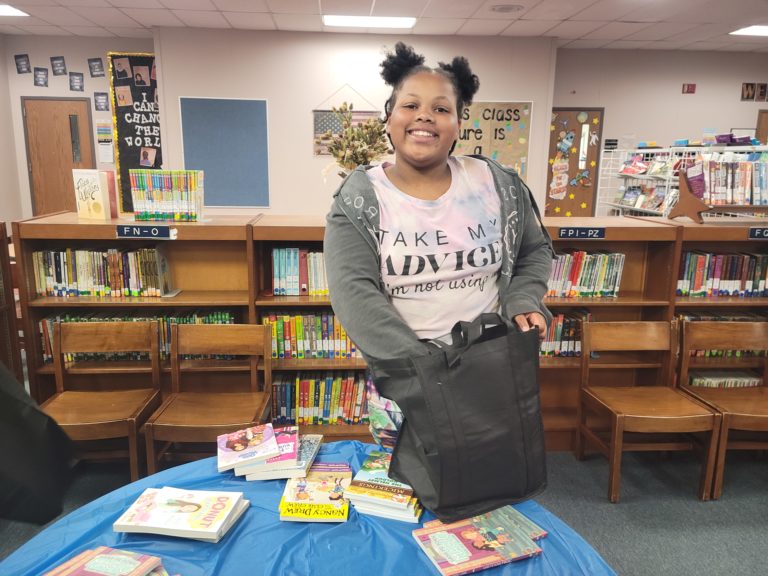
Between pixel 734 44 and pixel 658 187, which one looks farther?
pixel 734 44

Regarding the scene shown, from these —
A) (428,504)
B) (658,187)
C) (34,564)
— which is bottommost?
(34,564)

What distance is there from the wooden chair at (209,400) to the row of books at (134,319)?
243 mm

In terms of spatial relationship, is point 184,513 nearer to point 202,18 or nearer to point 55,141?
point 202,18

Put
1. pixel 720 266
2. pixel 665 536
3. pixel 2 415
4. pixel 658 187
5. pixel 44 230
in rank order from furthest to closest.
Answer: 1. pixel 658 187
2. pixel 720 266
3. pixel 44 230
4. pixel 665 536
5. pixel 2 415

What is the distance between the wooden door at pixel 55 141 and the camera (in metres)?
6.45

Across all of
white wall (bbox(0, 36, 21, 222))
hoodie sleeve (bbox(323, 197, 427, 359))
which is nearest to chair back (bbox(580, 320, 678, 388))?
hoodie sleeve (bbox(323, 197, 427, 359))

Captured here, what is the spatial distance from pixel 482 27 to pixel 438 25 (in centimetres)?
46

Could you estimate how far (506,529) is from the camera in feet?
4.29

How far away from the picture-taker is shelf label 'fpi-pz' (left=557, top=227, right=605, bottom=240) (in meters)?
2.72

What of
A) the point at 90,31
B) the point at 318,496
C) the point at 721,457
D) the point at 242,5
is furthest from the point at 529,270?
the point at 90,31

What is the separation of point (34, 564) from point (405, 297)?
103 centimetres

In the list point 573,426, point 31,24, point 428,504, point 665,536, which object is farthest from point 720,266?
point 31,24

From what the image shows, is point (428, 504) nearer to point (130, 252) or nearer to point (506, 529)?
point (506, 529)

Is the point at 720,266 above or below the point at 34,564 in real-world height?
above
